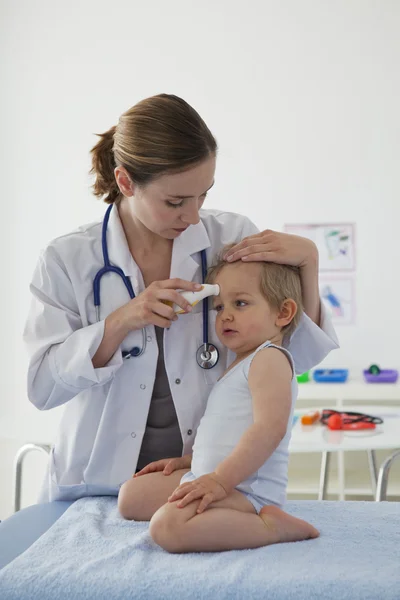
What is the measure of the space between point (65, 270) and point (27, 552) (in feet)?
2.01

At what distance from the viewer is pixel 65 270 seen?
1.60 metres

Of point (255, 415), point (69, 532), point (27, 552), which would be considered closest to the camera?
point (27, 552)

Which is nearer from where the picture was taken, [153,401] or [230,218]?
[153,401]

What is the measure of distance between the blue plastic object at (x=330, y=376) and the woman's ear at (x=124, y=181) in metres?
2.51

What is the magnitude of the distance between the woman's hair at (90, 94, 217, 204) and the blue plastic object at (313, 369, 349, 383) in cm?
255

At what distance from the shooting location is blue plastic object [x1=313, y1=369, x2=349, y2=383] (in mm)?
3887

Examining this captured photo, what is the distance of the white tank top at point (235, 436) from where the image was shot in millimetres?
1426

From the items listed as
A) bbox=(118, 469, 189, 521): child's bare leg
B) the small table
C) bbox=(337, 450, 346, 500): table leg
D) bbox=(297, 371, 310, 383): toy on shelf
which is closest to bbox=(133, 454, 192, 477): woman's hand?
bbox=(118, 469, 189, 521): child's bare leg

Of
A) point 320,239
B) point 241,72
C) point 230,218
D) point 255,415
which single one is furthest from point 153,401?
point 241,72

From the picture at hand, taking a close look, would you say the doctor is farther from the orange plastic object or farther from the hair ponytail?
the orange plastic object

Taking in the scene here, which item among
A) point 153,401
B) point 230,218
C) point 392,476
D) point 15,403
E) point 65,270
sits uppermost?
point 230,218

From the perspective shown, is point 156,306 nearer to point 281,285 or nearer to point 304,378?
point 281,285

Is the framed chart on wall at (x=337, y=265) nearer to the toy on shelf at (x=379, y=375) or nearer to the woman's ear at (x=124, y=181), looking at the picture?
the toy on shelf at (x=379, y=375)

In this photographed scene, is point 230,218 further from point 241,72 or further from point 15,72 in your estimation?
point 15,72
